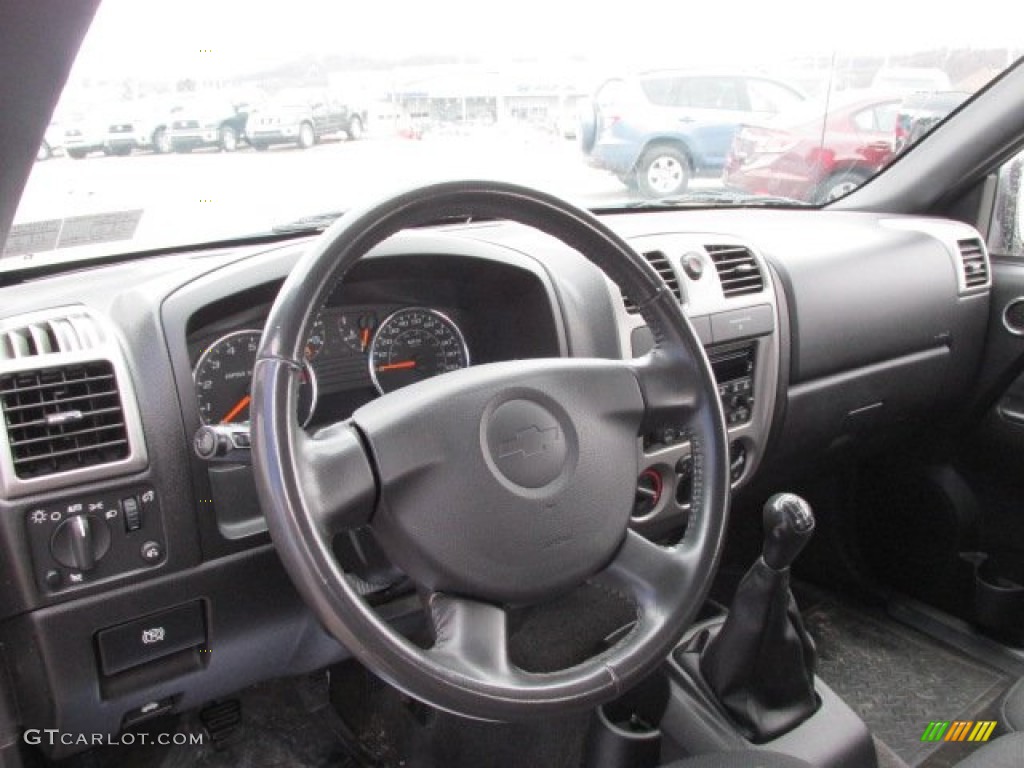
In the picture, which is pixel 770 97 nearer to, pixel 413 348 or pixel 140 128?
pixel 413 348

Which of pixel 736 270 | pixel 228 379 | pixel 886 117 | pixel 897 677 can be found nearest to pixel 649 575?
pixel 228 379

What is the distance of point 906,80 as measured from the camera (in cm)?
263

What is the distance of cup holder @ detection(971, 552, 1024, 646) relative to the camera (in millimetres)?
2543

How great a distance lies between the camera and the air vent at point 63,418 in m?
1.27

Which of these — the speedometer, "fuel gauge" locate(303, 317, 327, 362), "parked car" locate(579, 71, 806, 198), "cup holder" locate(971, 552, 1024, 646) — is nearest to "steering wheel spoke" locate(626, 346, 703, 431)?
the speedometer

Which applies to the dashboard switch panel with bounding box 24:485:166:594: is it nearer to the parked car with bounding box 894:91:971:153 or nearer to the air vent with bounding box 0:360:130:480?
the air vent with bounding box 0:360:130:480

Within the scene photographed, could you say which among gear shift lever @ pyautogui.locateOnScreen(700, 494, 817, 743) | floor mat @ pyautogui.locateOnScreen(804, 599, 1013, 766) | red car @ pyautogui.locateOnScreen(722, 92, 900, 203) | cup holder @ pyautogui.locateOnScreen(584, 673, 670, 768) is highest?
red car @ pyautogui.locateOnScreen(722, 92, 900, 203)

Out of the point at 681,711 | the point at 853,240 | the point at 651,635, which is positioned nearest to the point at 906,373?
the point at 853,240

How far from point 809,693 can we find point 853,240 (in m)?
1.23

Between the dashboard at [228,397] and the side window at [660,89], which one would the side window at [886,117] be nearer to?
the side window at [660,89]

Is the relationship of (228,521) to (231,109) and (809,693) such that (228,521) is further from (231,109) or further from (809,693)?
(809,693)

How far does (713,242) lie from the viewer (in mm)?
2109

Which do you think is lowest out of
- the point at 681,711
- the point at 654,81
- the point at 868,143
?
the point at 681,711

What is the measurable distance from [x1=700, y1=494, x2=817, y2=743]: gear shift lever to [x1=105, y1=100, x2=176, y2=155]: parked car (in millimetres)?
1248
